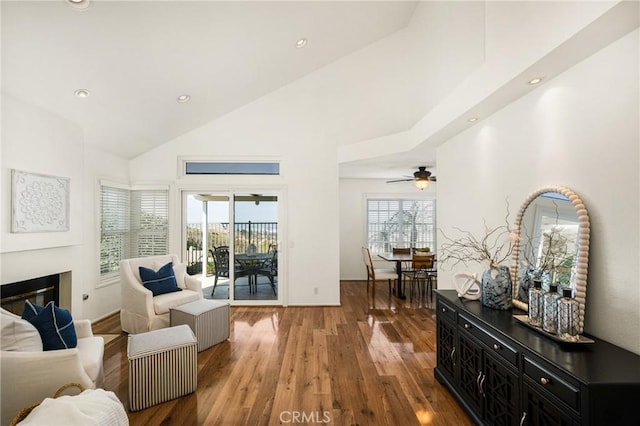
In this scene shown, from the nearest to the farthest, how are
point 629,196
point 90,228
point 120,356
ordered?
point 629,196, point 120,356, point 90,228

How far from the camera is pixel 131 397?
7.96ft

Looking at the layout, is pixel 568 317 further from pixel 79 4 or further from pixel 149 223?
pixel 149 223

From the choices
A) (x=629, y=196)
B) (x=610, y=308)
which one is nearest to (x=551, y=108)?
(x=629, y=196)

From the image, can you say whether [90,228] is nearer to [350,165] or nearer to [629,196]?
[350,165]

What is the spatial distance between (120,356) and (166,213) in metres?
2.62

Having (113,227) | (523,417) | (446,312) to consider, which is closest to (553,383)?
(523,417)

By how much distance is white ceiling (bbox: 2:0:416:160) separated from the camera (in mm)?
2516

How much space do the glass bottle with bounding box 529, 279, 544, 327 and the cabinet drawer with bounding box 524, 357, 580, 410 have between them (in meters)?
0.34

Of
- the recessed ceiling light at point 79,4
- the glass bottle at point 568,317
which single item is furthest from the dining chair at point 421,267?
the recessed ceiling light at point 79,4

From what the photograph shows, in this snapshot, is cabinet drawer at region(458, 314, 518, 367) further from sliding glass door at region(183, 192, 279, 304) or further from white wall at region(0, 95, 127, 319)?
white wall at region(0, 95, 127, 319)

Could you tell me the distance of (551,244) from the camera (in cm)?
219

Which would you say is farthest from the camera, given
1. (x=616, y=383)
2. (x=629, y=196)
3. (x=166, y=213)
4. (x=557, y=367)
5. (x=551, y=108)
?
(x=166, y=213)

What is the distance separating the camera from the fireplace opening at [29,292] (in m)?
3.15

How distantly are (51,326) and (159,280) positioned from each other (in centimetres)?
188
